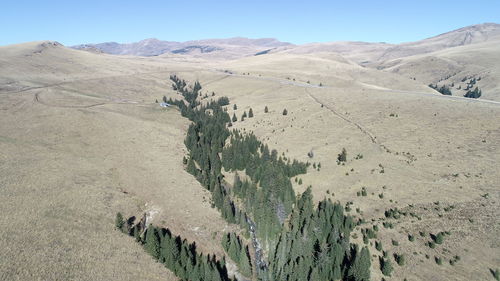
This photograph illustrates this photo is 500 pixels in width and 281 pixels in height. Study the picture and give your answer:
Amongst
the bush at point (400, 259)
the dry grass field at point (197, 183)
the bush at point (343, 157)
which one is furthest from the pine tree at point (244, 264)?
the bush at point (343, 157)

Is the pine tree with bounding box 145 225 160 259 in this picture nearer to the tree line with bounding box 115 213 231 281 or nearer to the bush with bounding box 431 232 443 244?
the tree line with bounding box 115 213 231 281

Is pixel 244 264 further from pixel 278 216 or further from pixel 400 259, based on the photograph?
pixel 400 259

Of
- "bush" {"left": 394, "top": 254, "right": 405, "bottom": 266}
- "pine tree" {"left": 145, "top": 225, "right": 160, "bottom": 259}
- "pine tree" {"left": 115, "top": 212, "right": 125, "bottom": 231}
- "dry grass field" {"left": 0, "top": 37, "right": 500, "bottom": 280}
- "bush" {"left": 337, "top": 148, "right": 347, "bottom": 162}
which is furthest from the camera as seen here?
"bush" {"left": 337, "top": 148, "right": 347, "bottom": 162}

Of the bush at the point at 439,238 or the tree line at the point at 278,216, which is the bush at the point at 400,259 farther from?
the bush at the point at 439,238

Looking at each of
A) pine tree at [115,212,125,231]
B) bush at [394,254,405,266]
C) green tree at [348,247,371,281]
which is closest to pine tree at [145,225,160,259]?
pine tree at [115,212,125,231]

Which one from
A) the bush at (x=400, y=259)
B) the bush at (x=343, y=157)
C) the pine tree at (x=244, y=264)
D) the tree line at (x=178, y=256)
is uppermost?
the bush at (x=343, y=157)

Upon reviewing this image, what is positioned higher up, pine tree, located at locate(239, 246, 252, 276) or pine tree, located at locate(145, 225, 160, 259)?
pine tree, located at locate(145, 225, 160, 259)

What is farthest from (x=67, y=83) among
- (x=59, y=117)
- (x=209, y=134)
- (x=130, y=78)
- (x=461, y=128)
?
(x=461, y=128)

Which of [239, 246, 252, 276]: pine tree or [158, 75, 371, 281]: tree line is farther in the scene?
[239, 246, 252, 276]: pine tree

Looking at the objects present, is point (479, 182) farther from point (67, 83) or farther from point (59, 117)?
point (67, 83)
